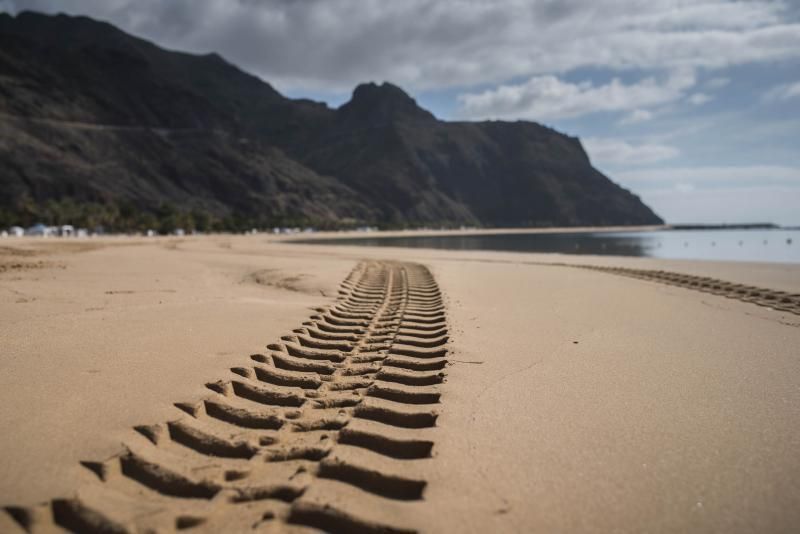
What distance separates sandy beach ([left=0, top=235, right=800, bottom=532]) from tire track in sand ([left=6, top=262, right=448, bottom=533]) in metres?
0.01

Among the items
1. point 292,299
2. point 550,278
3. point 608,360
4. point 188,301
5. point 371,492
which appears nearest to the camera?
point 371,492

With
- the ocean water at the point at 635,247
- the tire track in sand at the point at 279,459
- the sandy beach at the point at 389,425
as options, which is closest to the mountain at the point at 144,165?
the ocean water at the point at 635,247

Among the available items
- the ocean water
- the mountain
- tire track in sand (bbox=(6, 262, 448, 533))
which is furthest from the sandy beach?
the mountain

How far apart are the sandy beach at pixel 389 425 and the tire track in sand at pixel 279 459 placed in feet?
0.04

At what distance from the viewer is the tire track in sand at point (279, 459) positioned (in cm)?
218

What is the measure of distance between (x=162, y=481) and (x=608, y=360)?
412 centimetres

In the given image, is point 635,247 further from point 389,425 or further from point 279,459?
point 279,459

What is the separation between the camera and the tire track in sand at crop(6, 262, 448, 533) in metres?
2.18

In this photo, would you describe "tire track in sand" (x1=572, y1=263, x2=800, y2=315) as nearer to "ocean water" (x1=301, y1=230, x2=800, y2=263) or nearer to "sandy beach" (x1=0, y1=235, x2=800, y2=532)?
"sandy beach" (x1=0, y1=235, x2=800, y2=532)

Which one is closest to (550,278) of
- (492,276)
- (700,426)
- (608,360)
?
(492,276)

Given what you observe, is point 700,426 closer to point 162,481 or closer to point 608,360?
point 608,360

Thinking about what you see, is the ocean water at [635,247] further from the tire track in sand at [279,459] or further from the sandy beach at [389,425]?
the tire track in sand at [279,459]

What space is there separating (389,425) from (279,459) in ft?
2.42

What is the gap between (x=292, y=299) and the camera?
8703mm
